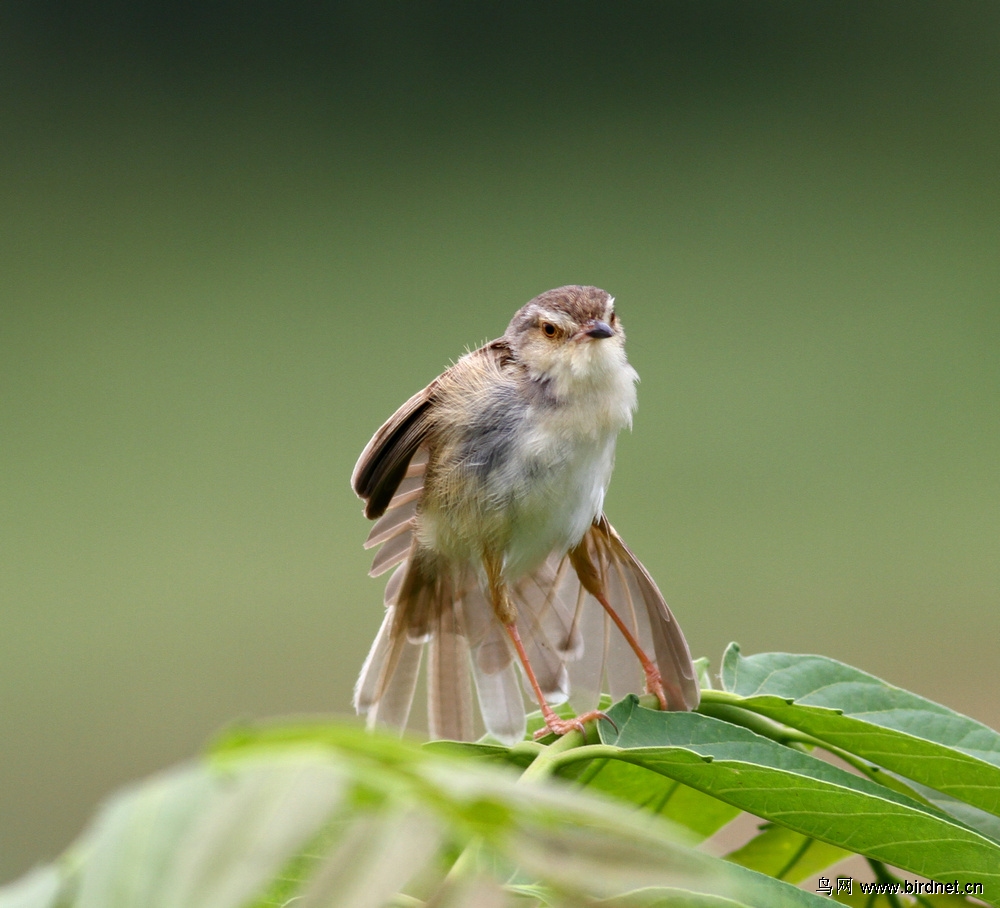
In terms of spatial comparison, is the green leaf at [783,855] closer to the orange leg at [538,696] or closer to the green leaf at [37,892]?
the orange leg at [538,696]

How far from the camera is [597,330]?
2.23 meters

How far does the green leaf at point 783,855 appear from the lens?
1.38 m

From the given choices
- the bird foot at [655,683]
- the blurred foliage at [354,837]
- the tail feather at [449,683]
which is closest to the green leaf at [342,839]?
the blurred foliage at [354,837]

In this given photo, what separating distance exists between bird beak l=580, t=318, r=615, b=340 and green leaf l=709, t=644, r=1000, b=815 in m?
0.92

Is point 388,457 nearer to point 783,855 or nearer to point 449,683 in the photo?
point 449,683

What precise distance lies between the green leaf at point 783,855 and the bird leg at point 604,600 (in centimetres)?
19

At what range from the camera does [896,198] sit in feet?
43.1

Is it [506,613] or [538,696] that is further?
[506,613]

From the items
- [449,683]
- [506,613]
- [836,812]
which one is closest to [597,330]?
[506,613]

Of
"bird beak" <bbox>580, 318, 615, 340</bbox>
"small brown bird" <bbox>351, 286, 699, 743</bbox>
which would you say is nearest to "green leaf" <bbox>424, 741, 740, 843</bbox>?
"small brown bird" <bbox>351, 286, 699, 743</bbox>

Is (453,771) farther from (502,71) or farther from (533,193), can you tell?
(502,71)

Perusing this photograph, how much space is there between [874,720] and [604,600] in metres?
0.59

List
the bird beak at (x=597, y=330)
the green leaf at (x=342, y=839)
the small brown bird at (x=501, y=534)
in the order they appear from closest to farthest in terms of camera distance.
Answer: the green leaf at (x=342, y=839) < the small brown bird at (x=501, y=534) < the bird beak at (x=597, y=330)

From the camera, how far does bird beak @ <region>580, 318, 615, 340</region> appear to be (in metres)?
2.22
